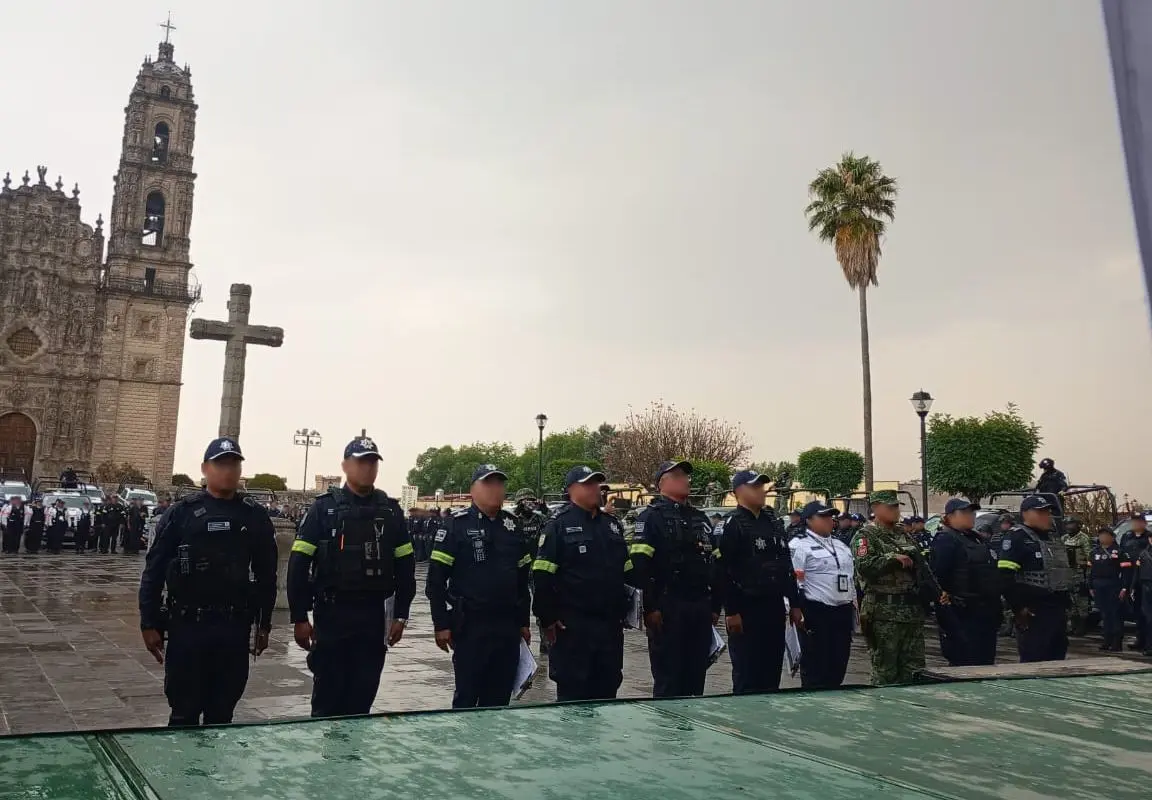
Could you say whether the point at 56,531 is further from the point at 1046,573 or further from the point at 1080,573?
the point at 1046,573

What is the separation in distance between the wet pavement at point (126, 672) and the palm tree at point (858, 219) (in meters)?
15.1

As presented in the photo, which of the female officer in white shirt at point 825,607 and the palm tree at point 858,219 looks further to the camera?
the palm tree at point 858,219

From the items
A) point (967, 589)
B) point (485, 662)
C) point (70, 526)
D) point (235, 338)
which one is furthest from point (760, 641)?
point (70, 526)

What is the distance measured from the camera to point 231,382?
515 inches

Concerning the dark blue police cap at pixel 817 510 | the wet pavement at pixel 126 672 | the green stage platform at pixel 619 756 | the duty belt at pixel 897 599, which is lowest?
the wet pavement at pixel 126 672

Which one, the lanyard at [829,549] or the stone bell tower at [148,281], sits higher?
the stone bell tower at [148,281]

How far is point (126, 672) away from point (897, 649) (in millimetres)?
6866

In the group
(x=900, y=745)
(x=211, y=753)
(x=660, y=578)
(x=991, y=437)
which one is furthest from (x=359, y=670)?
(x=991, y=437)

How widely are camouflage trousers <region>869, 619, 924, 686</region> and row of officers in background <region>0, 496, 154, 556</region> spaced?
23.5 meters

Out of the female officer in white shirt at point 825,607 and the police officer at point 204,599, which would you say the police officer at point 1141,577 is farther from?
→ the police officer at point 204,599

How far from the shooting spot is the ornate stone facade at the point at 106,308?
183ft

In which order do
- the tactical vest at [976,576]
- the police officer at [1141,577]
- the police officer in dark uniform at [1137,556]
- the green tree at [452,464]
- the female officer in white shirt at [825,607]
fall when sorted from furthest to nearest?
1. the green tree at [452,464]
2. the police officer in dark uniform at [1137,556]
3. the police officer at [1141,577]
4. the tactical vest at [976,576]
5. the female officer in white shirt at [825,607]

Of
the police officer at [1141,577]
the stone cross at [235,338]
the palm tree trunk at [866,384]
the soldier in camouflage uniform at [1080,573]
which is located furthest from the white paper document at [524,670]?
the palm tree trunk at [866,384]

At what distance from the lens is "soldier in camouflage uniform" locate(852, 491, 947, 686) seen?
7488 mm
